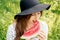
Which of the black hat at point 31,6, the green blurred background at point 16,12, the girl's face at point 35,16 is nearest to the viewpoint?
the black hat at point 31,6

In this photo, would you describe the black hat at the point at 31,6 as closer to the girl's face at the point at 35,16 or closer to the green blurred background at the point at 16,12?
the girl's face at the point at 35,16

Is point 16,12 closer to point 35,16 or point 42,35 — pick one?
point 35,16

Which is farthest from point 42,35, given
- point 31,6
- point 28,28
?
point 31,6

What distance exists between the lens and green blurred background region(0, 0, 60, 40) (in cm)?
254

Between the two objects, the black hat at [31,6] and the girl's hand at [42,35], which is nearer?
the black hat at [31,6]

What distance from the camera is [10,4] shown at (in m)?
2.64

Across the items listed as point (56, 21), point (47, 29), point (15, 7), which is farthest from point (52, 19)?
point (15, 7)

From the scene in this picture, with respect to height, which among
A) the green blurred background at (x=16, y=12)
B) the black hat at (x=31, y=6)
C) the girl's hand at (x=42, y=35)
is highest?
the black hat at (x=31, y=6)

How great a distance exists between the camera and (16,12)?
2.57 metres

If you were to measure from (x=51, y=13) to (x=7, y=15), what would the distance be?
450mm

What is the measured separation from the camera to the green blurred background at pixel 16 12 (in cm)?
254

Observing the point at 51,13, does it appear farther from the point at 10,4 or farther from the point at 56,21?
the point at 10,4

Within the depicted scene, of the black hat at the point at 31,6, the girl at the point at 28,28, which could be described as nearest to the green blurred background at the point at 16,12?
the girl at the point at 28,28

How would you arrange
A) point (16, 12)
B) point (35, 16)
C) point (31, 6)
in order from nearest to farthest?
point (31, 6) < point (35, 16) < point (16, 12)
